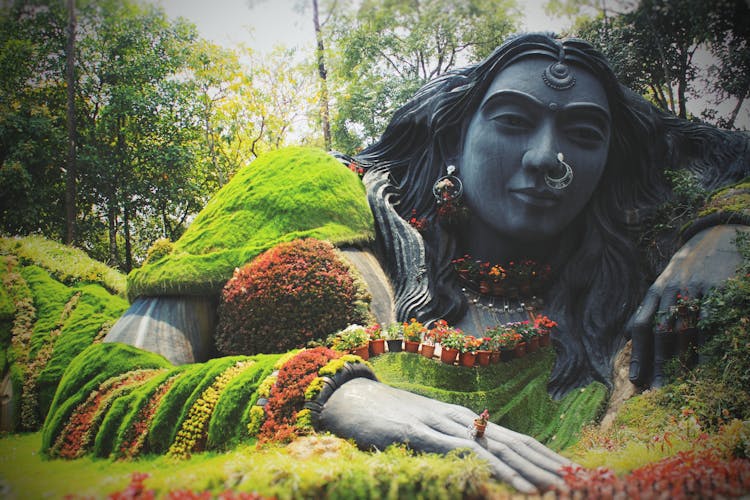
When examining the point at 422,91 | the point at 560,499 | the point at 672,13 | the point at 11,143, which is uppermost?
the point at 672,13

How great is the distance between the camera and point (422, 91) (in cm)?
612

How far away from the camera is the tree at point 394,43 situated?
49.2 ft

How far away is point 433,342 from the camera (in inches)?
172

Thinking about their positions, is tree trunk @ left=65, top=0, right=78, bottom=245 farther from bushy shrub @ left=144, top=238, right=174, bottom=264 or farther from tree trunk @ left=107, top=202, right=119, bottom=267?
bushy shrub @ left=144, top=238, right=174, bottom=264

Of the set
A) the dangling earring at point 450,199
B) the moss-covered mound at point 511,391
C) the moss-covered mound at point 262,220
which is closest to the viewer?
the moss-covered mound at point 511,391

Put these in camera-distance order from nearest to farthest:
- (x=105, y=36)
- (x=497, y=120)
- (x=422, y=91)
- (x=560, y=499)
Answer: (x=560, y=499), (x=497, y=120), (x=422, y=91), (x=105, y=36)

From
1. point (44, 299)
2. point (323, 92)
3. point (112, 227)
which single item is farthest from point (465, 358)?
point (323, 92)

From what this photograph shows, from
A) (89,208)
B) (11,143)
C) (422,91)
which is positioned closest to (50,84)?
(11,143)

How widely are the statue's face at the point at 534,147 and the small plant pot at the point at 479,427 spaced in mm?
2623

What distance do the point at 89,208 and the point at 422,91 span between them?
10.3m

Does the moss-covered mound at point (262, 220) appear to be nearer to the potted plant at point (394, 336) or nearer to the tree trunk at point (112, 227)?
the potted plant at point (394, 336)

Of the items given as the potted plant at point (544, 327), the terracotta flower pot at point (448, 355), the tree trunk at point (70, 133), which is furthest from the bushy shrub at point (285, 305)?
the tree trunk at point (70, 133)

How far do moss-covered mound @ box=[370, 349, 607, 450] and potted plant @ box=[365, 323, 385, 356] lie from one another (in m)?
0.05

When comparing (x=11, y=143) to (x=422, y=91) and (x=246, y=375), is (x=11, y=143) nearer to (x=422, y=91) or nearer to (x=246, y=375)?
(x=422, y=91)
